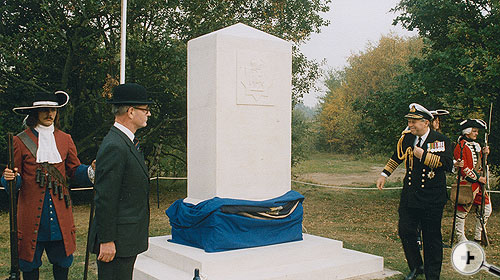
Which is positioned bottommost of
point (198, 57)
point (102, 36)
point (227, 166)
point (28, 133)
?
point (227, 166)

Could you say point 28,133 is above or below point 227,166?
above

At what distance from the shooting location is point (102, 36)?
518 inches

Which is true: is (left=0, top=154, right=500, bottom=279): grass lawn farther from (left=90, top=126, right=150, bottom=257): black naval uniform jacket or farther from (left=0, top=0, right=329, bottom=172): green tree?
(left=90, top=126, right=150, bottom=257): black naval uniform jacket

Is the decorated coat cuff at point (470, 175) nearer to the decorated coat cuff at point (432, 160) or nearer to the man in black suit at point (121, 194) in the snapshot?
the decorated coat cuff at point (432, 160)

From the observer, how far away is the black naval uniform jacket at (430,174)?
5535mm

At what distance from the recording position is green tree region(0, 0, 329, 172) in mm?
12016

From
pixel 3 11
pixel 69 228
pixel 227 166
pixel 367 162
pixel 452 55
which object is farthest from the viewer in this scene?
pixel 367 162

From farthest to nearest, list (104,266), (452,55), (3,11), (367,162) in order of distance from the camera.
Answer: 1. (367,162)
2. (3,11)
3. (452,55)
4. (104,266)

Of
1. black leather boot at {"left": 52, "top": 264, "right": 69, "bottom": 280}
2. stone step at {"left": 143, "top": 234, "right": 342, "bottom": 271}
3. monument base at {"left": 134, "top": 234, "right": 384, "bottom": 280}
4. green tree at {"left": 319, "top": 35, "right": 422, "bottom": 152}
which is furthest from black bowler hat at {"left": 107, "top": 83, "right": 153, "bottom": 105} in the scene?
green tree at {"left": 319, "top": 35, "right": 422, "bottom": 152}

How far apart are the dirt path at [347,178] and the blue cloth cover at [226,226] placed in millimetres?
14438

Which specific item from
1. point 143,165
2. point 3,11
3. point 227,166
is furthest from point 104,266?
point 3,11

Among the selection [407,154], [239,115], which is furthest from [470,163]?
[239,115]

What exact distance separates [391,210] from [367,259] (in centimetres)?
698

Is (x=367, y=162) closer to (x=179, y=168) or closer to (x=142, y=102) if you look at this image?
(x=179, y=168)
